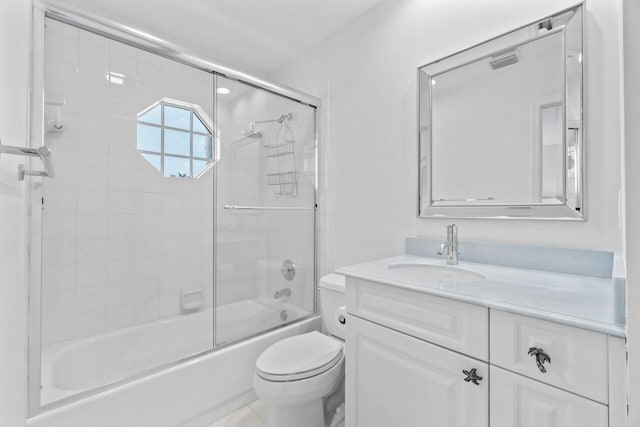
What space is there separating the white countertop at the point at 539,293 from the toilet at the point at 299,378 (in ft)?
1.71

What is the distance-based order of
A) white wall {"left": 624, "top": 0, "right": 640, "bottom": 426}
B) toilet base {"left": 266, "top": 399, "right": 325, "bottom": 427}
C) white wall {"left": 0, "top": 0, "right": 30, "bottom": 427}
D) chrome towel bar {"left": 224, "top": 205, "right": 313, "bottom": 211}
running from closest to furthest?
white wall {"left": 624, "top": 0, "right": 640, "bottom": 426}, white wall {"left": 0, "top": 0, "right": 30, "bottom": 427}, toilet base {"left": 266, "top": 399, "right": 325, "bottom": 427}, chrome towel bar {"left": 224, "top": 205, "right": 313, "bottom": 211}

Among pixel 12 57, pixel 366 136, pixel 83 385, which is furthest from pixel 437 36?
pixel 83 385

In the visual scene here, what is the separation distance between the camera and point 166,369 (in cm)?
149

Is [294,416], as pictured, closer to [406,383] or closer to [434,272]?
[406,383]

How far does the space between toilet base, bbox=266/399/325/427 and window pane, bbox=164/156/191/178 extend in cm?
157

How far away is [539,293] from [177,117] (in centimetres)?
212

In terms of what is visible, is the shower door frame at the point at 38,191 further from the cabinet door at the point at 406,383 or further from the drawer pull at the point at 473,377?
the drawer pull at the point at 473,377

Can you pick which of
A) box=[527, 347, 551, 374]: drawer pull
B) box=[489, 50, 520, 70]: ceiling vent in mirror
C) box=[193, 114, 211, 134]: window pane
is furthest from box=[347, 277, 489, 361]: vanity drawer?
box=[193, 114, 211, 134]: window pane

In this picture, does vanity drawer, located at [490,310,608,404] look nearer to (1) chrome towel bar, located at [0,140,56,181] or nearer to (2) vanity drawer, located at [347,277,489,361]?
(2) vanity drawer, located at [347,277,489,361]

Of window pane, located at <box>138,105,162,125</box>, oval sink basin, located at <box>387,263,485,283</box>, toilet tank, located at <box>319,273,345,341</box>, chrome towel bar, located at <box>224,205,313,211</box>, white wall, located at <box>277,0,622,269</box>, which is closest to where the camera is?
white wall, located at <box>277,0,622,269</box>

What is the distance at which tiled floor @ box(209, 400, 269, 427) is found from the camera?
1579 mm

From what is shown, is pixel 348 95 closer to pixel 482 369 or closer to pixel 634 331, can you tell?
pixel 482 369

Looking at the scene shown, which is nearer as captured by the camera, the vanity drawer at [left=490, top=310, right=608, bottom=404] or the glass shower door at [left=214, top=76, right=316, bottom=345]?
the vanity drawer at [left=490, top=310, right=608, bottom=404]

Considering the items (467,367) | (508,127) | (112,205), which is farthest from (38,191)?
(508,127)
